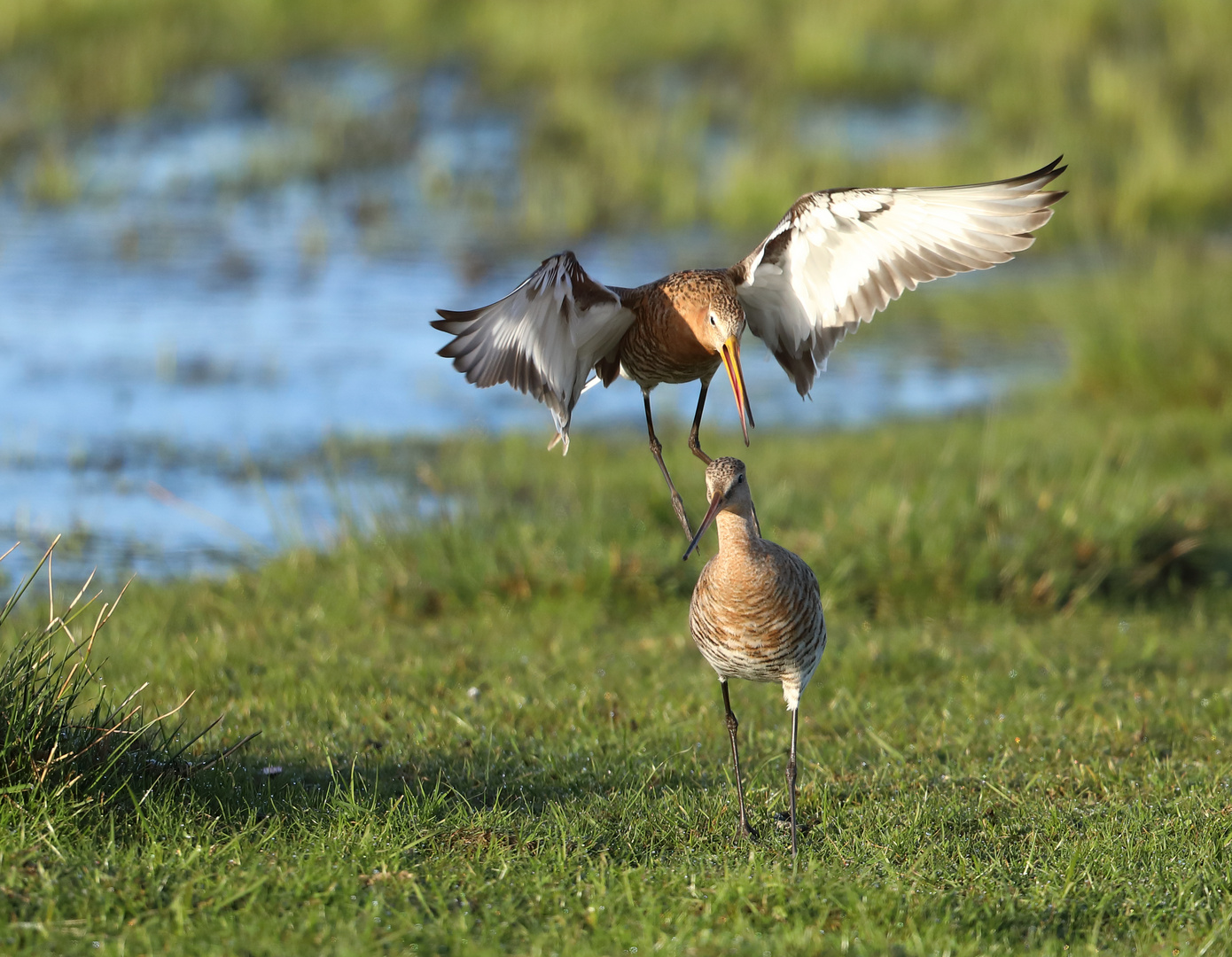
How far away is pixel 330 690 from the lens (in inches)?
253

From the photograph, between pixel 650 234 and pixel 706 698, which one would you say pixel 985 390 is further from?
pixel 706 698

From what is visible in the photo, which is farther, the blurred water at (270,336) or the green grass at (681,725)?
the blurred water at (270,336)

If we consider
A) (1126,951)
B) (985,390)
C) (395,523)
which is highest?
(985,390)

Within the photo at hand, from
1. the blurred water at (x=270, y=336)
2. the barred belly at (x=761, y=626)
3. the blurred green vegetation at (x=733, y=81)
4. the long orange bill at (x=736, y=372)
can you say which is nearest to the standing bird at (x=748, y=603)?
the barred belly at (x=761, y=626)

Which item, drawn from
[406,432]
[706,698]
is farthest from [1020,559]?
[406,432]

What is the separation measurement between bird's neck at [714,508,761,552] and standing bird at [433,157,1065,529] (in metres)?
0.19

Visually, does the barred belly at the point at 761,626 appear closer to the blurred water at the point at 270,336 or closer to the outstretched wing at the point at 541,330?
the outstretched wing at the point at 541,330

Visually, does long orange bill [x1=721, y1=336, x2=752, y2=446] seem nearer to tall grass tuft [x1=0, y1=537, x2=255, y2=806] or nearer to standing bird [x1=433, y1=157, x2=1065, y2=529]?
standing bird [x1=433, y1=157, x2=1065, y2=529]

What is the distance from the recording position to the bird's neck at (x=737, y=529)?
4812 mm

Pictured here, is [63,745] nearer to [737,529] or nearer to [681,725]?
[737,529]

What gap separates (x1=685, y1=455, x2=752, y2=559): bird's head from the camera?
4.79 m

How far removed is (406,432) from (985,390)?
4677mm

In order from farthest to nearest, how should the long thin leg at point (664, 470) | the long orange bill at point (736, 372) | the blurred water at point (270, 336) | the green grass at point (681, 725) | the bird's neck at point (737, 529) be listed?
the blurred water at point (270, 336) → the long thin leg at point (664, 470) → the bird's neck at point (737, 529) → the long orange bill at point (736, 372) → the green grass at point (681, 725)

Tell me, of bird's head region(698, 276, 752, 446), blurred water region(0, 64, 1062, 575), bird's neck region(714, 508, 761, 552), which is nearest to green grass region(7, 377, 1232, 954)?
bird's neck region(714, 508, 761, 552)
